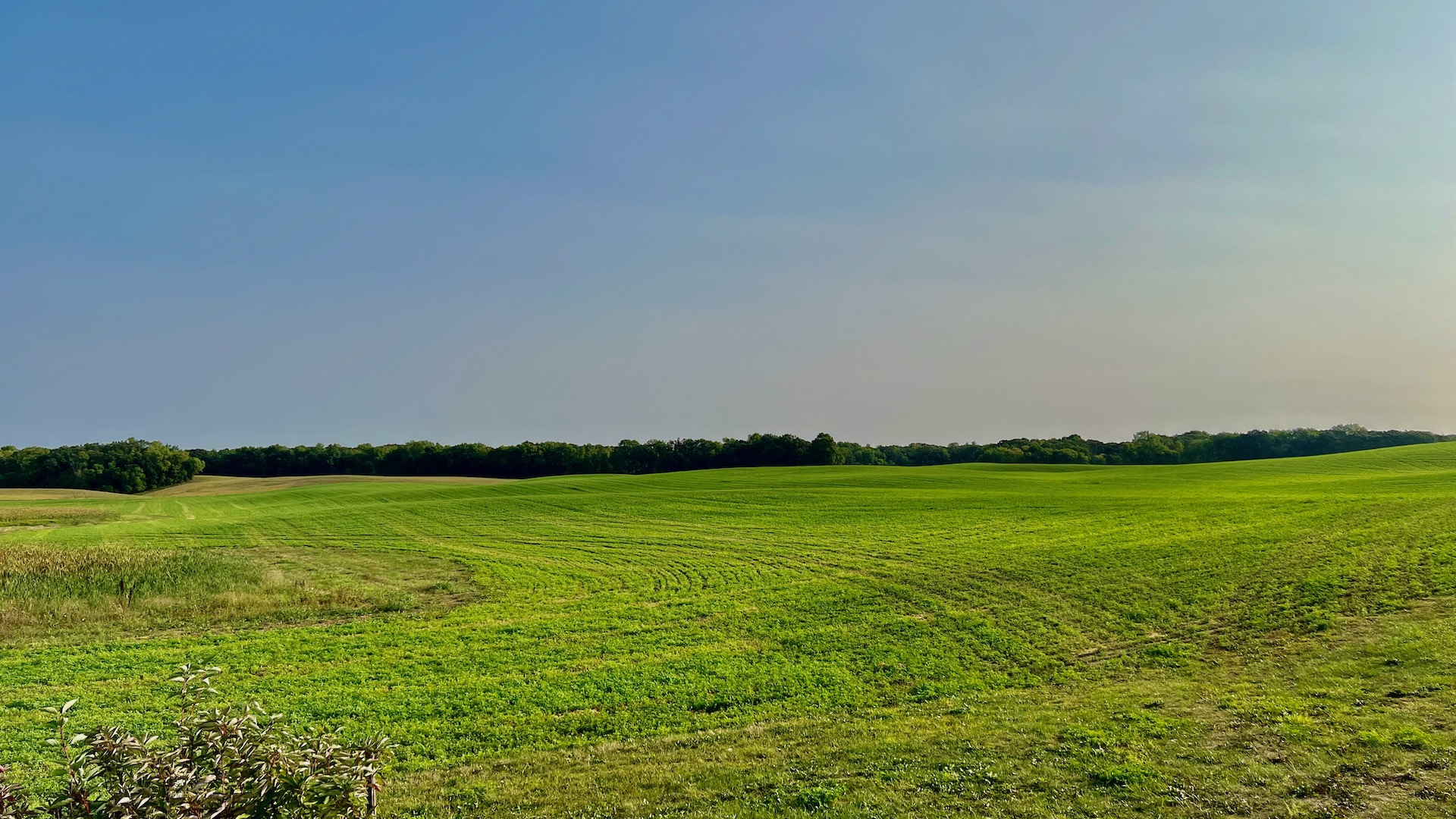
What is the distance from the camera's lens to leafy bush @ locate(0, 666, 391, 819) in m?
4.94

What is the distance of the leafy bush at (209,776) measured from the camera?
4.94 metres

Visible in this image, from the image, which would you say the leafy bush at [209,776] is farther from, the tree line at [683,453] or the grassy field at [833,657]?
the tree line at [683,453]

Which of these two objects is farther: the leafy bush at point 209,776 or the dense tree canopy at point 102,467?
the dense tree canopy at point 102,467

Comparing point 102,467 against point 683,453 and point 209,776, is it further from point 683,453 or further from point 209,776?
point 209,776

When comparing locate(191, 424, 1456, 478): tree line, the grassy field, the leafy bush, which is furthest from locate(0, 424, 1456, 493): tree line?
the leafy bush

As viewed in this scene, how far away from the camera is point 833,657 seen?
19.1 m

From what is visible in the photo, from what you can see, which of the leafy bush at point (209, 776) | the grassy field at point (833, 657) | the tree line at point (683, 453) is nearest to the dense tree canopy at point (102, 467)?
the tree line at point (683, 453)

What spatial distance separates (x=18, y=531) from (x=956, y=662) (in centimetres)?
6826

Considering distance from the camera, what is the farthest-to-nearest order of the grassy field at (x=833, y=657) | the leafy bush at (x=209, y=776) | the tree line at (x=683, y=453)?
the tree line at (x=683, y=453) → the grassy field at (x=833, y=657) → the leafy bush at (x=209, y=776)

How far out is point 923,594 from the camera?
85.3 feet

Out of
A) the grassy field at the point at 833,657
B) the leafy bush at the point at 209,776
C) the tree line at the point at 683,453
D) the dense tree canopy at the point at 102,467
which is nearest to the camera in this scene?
the leafy bush at the point at 209,776

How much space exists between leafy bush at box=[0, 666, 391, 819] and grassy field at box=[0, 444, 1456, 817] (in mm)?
5120

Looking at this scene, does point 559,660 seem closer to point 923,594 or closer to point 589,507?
point 923,594

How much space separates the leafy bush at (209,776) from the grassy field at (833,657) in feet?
16.8
